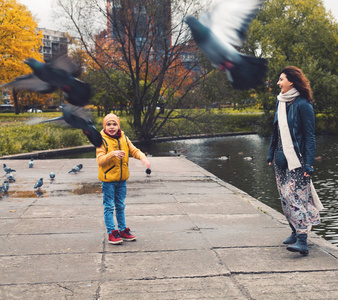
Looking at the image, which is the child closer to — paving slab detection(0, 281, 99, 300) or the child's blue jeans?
the child's blue jeans

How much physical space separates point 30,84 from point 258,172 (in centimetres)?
1367

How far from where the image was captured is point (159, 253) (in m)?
4.92

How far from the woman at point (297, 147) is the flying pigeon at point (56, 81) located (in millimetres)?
3521

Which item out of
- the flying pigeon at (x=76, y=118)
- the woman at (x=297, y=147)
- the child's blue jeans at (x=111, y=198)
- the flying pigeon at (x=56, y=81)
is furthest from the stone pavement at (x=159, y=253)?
the flying pigeon at (x=56, y=81)

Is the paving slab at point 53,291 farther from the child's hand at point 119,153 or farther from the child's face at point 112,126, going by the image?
the child's face at point 112,126

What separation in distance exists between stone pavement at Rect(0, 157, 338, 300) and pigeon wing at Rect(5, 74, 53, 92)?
2476mm

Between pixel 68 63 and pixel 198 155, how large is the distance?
1880 cm

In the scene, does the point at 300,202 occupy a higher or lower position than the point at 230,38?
lower

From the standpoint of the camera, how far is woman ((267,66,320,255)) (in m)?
4.82

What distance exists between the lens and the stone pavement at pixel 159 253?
3887 mm

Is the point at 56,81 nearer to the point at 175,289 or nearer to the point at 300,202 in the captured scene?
the point at 175,289

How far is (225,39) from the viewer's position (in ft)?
4.87

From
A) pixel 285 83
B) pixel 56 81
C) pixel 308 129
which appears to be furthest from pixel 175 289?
pixel 56 81

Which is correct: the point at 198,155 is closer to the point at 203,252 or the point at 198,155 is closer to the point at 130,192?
the point at 130,192
